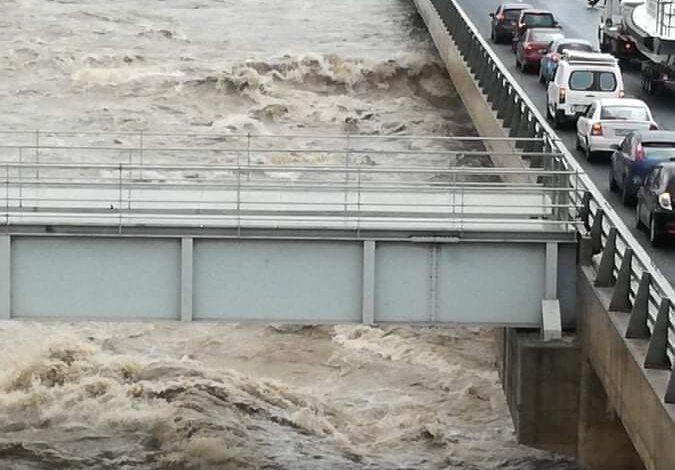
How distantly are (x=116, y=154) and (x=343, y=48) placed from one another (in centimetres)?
2140

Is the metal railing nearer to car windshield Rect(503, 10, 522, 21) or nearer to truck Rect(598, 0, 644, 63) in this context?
truck Rect(598, 0, 644, 63)

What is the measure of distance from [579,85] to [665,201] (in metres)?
13.4

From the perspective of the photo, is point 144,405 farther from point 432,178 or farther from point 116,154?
point 116,154

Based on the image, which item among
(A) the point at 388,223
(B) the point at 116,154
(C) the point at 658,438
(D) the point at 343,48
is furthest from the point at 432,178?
(D) the point at 343,48

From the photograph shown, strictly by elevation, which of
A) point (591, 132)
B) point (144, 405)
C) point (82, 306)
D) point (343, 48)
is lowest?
point (144, 405)

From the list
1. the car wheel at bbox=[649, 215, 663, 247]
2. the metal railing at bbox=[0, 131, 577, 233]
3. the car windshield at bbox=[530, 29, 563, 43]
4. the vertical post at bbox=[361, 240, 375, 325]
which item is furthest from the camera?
the car windshield at bbox=[530, 29, 563, 43]

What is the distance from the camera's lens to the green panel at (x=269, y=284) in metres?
22.7

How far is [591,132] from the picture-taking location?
32.3 metres

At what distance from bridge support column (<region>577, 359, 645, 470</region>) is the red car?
23836 mm

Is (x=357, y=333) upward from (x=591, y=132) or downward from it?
downward

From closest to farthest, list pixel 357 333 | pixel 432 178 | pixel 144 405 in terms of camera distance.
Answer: pixel 144 405 < pixel 357 333 < pixel 432 178

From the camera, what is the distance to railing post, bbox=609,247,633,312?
20.7 metres

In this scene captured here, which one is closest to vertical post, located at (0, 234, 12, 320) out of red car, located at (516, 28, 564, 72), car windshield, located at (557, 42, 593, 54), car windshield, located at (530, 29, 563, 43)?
car windshield, located at (557, 42, 593, 54)

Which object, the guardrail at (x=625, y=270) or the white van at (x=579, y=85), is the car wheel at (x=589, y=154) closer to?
the guardrail at (x=625, y=270)
